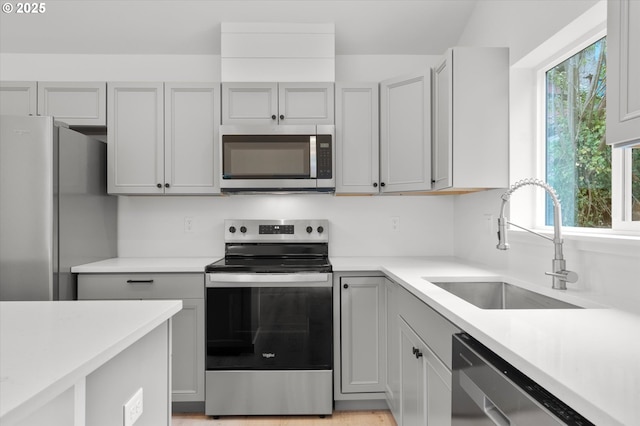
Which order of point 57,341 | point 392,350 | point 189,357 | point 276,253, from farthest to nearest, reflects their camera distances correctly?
point 276,253 → point 189,357 → point 392,350 → point 57,341

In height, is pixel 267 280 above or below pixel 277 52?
below

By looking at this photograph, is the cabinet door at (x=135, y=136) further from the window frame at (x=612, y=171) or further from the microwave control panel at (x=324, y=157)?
the window frame at (x=612, y=171)

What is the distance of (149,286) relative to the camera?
8.00 ft

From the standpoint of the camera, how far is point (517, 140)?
2.19 meters

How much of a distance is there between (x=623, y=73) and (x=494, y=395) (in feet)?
2.60

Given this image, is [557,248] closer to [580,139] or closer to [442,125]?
[580,139]

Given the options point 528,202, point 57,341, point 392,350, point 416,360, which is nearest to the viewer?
point 57,341

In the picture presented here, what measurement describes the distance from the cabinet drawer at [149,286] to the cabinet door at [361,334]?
2.89 ft

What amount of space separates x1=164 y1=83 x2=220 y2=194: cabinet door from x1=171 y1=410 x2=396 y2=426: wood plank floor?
140cm

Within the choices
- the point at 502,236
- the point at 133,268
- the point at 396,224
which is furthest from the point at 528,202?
the point at 133,268

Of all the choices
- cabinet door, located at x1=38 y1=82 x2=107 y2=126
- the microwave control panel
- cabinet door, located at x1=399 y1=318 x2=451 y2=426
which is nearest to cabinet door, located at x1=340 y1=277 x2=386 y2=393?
cabinet door, located at x1=399 y1=318 x2=451 y2=426

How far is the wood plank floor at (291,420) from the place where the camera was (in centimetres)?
236

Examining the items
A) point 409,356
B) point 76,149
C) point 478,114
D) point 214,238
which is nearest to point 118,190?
point 76,149

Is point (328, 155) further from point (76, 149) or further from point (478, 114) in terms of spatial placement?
point (76, 149)
